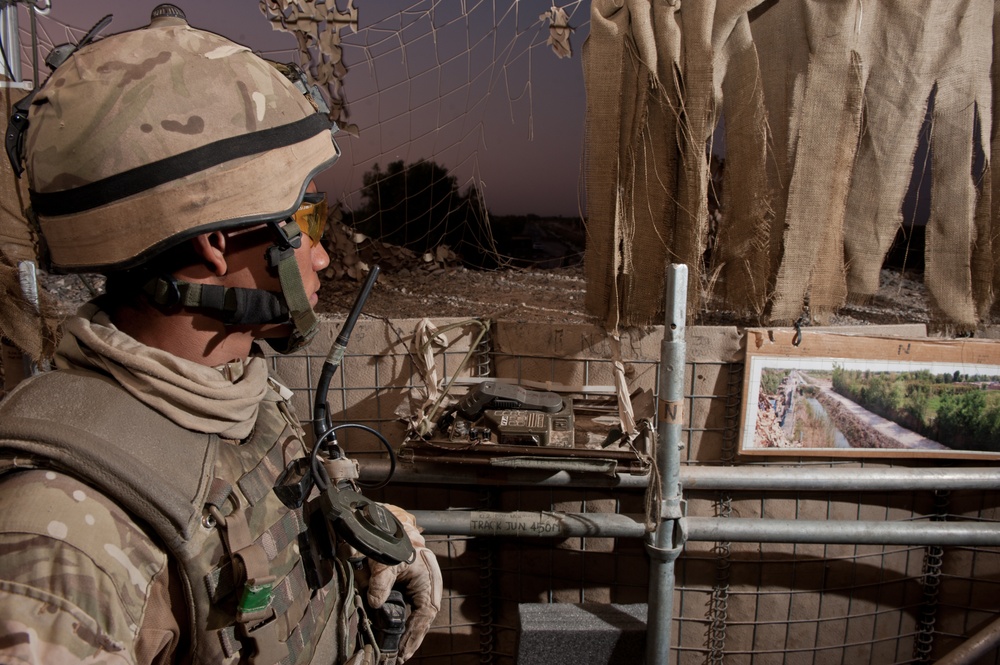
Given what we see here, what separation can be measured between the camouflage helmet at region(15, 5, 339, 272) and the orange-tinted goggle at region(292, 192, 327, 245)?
121 mm

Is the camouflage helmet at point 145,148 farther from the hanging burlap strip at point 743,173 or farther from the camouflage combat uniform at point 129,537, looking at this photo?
the hanging burlap strip at point 743,173

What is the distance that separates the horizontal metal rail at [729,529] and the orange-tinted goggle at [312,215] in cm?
124

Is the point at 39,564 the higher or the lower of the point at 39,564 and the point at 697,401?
the higher

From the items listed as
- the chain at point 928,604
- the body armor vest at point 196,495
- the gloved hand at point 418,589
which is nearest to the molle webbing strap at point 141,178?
the body armor vest at point 196,495

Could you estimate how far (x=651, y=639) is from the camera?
83.7 inches

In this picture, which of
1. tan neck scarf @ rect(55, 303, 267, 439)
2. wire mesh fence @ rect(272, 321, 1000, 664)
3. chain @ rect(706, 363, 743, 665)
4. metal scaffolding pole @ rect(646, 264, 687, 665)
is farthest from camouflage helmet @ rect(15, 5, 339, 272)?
chain @ rect(706, 363, 743, 665)

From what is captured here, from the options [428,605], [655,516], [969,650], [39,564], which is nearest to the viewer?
[39,564]

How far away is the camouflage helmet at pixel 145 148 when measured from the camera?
3.21 feet

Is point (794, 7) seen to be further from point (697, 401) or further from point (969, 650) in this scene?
point (969, 650)

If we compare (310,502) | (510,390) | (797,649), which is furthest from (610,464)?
(797,649)

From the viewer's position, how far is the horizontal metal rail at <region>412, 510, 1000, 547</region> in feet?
7.01

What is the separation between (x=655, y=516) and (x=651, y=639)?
0.51 metres

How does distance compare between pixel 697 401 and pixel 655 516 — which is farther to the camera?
pixel 697 401

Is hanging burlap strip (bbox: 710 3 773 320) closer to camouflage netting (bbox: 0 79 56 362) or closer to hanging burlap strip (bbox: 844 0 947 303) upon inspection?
hanging burlap strip (bbox: 844 0 947 303)
